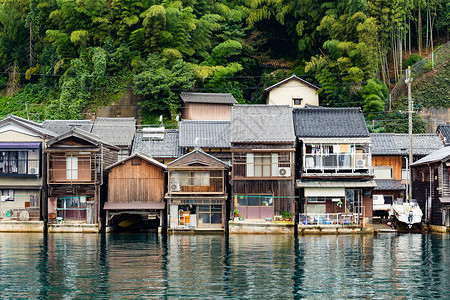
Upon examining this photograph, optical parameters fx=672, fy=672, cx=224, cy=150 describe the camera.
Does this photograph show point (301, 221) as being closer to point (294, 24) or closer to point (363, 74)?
point (363, 74)

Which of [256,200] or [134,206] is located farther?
[134,206]

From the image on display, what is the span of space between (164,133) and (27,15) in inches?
1105

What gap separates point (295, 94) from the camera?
66750 mm

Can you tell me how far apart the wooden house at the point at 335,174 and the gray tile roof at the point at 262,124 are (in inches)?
50.9

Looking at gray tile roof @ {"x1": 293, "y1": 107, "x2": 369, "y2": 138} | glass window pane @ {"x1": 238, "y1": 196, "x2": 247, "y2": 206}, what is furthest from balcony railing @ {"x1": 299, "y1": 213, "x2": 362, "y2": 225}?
gray tile roof @ {"x1": 293, "y1": 107, "x2": 369, "y2": 138}

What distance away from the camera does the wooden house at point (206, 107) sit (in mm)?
64312

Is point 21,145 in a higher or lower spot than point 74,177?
higher

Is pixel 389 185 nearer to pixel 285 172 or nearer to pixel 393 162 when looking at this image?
pixel 393 162

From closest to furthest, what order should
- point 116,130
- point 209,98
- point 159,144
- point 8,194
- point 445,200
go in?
point 445,200, point 8,194, point 159,144, point 116,130, point 209,98

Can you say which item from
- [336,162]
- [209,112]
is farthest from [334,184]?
[209,112]

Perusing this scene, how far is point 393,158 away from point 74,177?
26.3m

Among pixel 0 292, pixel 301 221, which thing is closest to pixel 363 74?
pixel 301 221

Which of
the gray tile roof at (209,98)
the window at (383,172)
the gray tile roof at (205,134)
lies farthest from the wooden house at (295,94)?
the window at (383,172)

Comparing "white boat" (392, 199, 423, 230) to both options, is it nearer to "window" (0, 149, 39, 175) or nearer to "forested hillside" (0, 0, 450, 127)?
"forested hillside" (0, 0, 450, 127)
